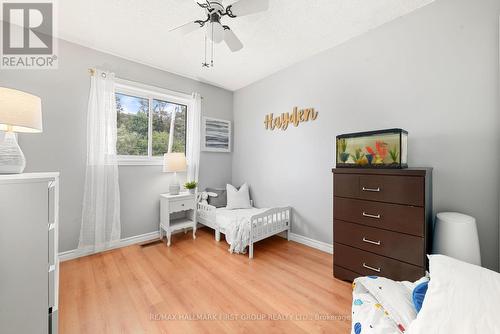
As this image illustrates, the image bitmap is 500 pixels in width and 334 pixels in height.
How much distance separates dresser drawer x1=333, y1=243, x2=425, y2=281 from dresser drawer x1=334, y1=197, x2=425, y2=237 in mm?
270

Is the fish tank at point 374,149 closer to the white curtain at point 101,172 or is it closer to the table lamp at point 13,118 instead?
the table lamp at point 13,118

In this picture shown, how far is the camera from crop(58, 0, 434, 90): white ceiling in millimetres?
1839

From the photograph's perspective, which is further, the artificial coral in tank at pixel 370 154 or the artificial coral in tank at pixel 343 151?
the artificial coral in tank at pixel 343 151

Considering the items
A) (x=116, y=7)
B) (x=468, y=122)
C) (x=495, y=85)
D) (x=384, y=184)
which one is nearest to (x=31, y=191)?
(x=116, y=7)

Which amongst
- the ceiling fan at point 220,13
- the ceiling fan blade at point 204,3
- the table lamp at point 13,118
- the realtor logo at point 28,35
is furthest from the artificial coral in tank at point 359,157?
the realtor logo at point 28,35

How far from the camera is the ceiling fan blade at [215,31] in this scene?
1.73m

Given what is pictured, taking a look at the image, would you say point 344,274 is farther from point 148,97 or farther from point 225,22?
point 148,97

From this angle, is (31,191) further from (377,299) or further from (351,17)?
(351,17)

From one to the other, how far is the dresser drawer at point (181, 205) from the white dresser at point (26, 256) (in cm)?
168

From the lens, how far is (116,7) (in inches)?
72.8

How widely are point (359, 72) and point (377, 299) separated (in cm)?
231

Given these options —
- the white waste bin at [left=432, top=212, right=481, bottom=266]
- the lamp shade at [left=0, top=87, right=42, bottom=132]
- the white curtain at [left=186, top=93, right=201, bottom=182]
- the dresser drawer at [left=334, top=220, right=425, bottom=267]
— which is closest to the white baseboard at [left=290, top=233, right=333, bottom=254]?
the dresser drawer at [left=334, top=220, right=425, bottom=267]

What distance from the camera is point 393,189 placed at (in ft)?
5.41

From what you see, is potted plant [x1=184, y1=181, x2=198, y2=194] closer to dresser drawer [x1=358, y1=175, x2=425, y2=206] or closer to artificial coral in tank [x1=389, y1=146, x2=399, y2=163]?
dresser drawer [x1=358, y1=175, x2=425, y2=206]
